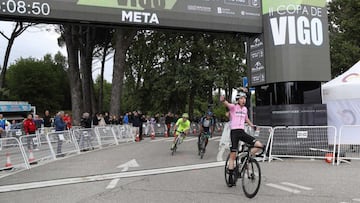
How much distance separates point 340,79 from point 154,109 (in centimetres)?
2635

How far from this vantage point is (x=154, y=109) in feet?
129

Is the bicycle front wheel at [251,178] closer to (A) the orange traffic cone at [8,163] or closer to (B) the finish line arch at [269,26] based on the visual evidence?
(B) the finish line arch at [269,26]

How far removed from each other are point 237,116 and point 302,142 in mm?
5206

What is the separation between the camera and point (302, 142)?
1238 cm

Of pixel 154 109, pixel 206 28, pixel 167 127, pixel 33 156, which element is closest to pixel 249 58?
pixel 206 28

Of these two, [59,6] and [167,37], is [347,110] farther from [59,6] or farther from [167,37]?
[167,37]

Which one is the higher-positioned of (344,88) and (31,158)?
(344,88)

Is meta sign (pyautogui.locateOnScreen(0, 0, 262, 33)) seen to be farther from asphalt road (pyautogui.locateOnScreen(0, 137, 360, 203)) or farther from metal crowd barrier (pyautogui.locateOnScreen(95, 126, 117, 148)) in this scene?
metal crowd barrier (pyautogui.locateOnScreen(95, 126, 117, 148))

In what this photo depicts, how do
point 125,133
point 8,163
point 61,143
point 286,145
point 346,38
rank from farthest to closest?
point 346,38 < point 125,133 < point 61,143 < point 286,145 < point 8,163

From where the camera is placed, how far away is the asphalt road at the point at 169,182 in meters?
7.27

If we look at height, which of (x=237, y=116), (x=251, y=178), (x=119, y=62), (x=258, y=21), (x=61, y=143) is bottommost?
(x=251, y=178)

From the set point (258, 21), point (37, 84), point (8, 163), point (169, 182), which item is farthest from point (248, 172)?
point (37, 84)

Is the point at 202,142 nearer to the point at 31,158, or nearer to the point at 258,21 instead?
the point at 258,21

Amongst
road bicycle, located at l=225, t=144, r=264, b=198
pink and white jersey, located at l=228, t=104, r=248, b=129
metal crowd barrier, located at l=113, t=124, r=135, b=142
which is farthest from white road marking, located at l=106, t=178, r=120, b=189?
metal crowd barrier, located at l=113, t=124, r=135, b=142
